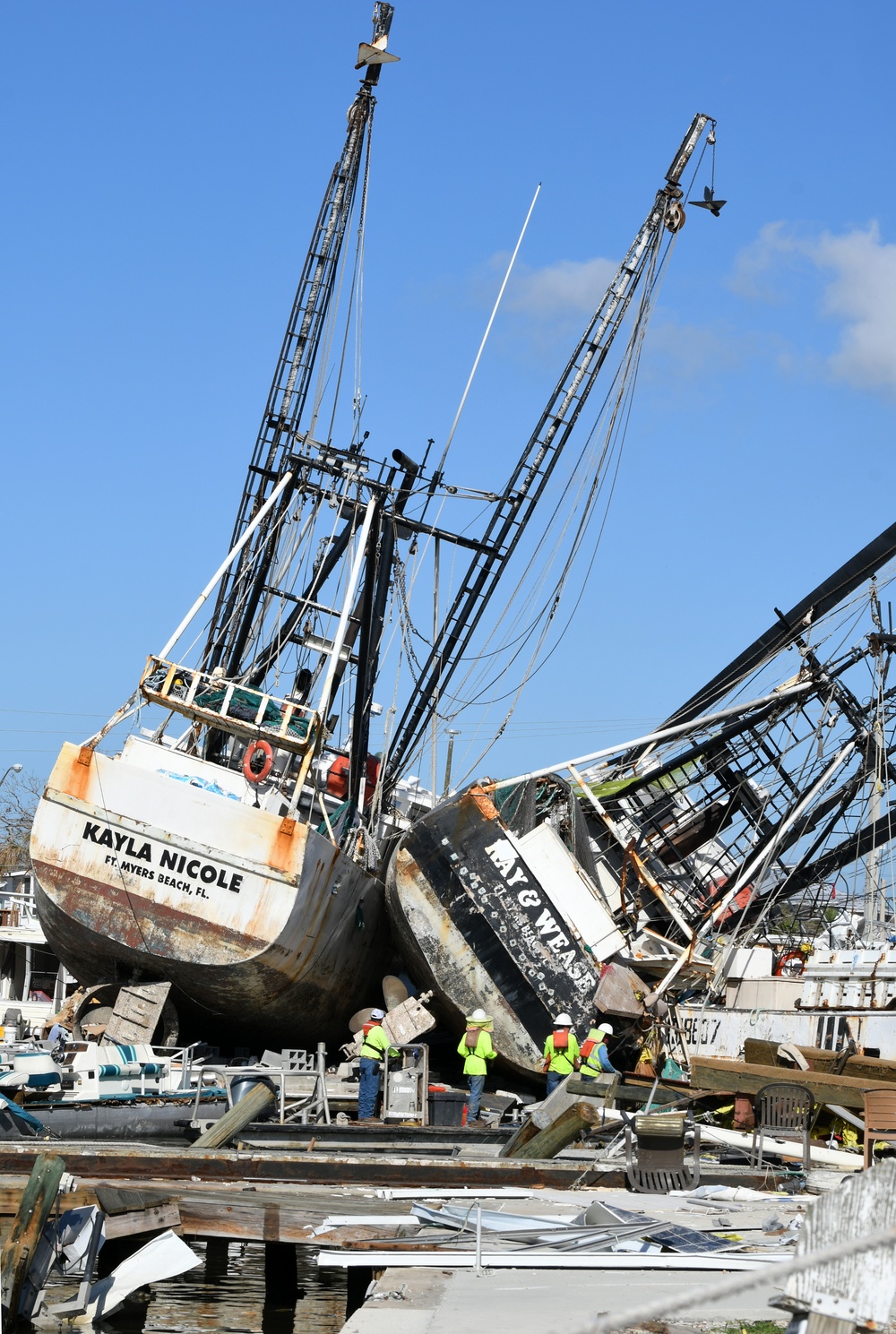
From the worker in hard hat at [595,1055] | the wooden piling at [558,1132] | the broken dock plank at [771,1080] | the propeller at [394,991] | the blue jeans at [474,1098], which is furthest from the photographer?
the propeller at [394,991]

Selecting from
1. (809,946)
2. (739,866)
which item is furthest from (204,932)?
(809,946)

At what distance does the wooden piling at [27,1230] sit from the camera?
33.3ft

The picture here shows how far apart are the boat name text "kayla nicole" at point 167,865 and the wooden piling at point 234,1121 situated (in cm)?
605

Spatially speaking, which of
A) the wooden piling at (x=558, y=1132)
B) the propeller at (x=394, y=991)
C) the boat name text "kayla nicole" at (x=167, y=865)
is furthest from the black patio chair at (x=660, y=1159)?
the propeller at (x=394, y=991)

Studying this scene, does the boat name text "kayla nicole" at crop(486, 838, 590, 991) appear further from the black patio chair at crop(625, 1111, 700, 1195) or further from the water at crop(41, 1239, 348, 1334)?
the black patio chair at crop(625, 1111, 700, 1195)

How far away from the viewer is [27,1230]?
10188 mm

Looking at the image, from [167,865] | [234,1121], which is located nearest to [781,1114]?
[234,1121]

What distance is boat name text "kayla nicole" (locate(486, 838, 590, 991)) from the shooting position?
20.8 meters

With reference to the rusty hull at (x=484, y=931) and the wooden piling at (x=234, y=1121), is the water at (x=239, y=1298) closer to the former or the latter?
the wooden piling at (x=234, y=1121)

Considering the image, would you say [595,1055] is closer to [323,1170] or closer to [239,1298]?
[239,1298]

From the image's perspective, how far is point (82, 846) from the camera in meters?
20.9

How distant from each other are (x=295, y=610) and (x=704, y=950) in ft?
30.1

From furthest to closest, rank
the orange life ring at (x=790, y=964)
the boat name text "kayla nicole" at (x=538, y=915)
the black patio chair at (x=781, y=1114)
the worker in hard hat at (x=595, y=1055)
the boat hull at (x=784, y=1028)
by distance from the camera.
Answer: the orange life ring at (x=790, y=964) < the boat name text "kayla nicole" at (x=538, y=915) < the boat hull at (x=784, y=1028) < the worker in hard hat at (x=595, y=1055) < the black patio chair at (x=781, y=1114)

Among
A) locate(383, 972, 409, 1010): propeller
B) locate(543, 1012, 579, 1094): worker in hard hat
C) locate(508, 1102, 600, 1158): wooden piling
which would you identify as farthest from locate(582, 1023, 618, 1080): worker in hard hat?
→ locate(383, 972, 409, 1010): propeller
